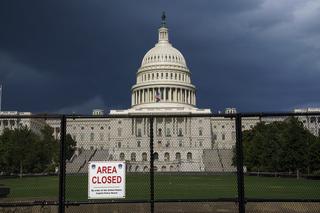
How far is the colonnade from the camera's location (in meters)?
149

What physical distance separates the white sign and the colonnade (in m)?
134

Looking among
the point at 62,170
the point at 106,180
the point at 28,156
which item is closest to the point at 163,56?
the point at 28,156

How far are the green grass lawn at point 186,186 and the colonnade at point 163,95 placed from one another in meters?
117

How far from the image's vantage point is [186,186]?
2428 centimetres

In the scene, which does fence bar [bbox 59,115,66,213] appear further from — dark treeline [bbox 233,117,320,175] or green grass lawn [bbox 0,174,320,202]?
dark treeline [bbox 233,117,320,175]

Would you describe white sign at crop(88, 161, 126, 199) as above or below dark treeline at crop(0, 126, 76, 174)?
below

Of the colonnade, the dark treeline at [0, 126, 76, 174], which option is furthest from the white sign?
the colonnade

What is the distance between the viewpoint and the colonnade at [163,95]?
149 m

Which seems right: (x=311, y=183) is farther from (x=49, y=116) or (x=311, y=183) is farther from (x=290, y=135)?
(x=49, y=116)

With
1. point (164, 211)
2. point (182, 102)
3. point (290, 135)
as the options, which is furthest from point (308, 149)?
point (182, 102)

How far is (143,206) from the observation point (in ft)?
56.0

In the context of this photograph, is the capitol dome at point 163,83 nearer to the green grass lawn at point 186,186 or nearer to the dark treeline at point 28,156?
the green grass lawn at point 186,186

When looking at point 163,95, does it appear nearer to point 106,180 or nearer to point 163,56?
point 163,56

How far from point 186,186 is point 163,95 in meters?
125
